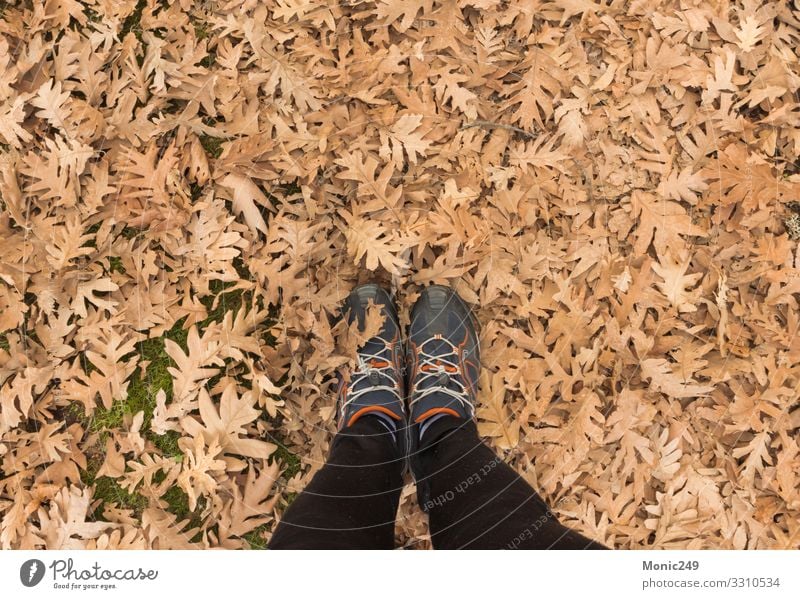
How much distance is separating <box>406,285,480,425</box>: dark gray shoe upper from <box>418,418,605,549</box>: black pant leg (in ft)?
0.81

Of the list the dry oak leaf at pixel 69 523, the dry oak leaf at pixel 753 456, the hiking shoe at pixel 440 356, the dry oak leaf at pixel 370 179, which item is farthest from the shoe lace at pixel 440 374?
the dry oak leaf at pixel 69 523

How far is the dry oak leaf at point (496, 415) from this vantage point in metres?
2.16

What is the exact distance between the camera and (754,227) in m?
2.21

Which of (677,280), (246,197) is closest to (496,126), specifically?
(677,280)

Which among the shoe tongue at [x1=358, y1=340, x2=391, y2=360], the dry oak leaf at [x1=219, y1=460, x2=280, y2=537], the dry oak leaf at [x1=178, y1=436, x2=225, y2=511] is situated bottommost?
the dry oak leaf at [x1=219, y1=460, x2=280, y2=537]

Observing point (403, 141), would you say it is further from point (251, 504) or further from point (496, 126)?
point (251, 504)

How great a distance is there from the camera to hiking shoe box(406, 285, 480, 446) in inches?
84.4

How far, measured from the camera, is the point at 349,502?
5.61 ft

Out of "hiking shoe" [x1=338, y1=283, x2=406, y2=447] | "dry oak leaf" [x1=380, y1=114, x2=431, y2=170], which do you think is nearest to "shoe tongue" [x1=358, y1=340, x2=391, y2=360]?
"hiking shoe" [x1=338, y1=283, x2=406, y2=447]

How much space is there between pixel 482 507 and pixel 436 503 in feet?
0.63

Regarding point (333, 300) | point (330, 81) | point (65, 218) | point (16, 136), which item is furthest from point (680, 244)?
point (16, 136)

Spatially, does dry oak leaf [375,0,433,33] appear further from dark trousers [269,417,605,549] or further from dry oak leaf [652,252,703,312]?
dark trousers [269,417,605,549]
